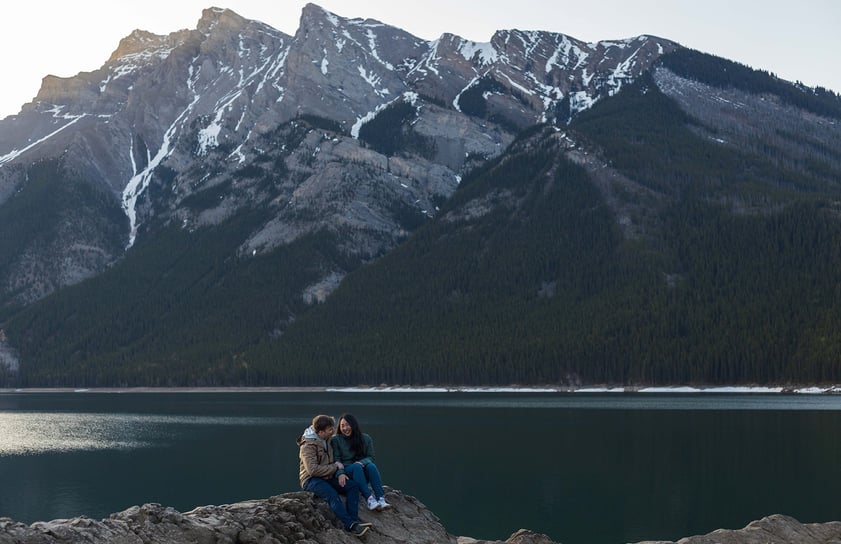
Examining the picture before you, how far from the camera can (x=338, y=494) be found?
97.3ft

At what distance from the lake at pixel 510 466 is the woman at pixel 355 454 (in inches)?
915

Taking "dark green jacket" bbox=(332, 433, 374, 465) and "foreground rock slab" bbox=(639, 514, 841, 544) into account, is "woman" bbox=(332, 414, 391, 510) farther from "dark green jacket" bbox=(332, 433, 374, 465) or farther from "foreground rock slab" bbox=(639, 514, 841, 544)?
"foreground rock slab" bbox=(639, 514, 841, 544)

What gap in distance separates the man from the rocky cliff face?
330mm

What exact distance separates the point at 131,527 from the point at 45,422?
130420 millimetres

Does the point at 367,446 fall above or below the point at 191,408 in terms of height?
above

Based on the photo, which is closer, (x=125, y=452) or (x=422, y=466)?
(x=422, y=466)

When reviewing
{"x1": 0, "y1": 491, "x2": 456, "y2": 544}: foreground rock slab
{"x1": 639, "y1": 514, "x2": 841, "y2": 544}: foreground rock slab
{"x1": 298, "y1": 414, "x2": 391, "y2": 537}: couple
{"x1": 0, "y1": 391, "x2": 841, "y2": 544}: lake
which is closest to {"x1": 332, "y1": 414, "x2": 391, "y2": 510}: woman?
{"x1": 298, "y1": 414, "x2": 391, "y2": 537}: couple

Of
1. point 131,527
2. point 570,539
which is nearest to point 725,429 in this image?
point 570,539

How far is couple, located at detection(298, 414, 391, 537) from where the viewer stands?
2933 centimetres

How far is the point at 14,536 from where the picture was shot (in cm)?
2244

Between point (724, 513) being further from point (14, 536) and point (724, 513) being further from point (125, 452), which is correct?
point (125, 452)

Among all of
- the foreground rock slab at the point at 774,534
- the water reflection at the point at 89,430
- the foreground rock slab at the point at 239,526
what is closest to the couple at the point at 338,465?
the foreground rock slab at the point at 239,526

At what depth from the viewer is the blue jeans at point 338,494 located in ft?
96.1

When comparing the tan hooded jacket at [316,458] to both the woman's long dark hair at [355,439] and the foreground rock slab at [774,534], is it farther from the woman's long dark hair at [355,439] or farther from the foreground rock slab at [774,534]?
the foreground rock slab at [774,534]
